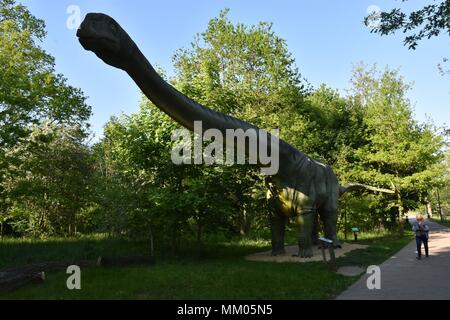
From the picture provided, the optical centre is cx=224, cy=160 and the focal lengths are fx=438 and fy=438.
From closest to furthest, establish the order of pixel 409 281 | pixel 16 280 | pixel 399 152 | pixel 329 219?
pixel 16 280, pixel 409 281, pixel 329 219, pixel 399 152

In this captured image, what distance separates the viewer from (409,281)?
9328 millimetres

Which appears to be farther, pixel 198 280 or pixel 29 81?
pixel 29 81

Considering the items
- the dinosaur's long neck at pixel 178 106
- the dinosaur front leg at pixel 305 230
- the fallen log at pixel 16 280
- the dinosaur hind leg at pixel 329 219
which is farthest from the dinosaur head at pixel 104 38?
the dinosaur hind leg at pixel 329 219

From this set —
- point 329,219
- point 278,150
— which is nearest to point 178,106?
point 278,150

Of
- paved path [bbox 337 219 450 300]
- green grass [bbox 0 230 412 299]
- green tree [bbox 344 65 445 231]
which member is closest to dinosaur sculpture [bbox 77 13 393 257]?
green grass [bbox 0 230 412 299]

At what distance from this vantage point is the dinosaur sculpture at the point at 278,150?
7.55 m

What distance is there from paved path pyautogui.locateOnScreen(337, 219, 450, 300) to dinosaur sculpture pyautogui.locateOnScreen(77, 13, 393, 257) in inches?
103

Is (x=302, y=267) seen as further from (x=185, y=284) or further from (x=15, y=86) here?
(x=15, y=86)

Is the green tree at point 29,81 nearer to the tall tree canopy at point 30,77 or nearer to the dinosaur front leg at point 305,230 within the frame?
the tall tree canopy at point 30,77

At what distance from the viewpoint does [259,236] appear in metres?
22.5

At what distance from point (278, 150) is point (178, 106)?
13.2 ft

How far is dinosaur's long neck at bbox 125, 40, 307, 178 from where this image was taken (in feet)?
27.9

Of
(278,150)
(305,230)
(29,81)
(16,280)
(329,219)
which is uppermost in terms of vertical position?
(29,81)

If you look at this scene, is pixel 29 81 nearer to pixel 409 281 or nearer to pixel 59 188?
pixel 59 188
